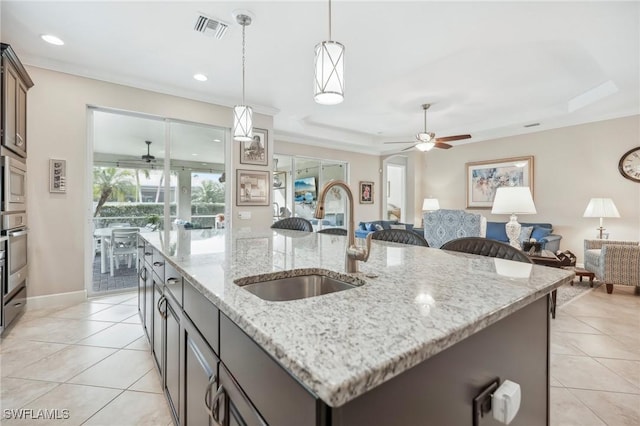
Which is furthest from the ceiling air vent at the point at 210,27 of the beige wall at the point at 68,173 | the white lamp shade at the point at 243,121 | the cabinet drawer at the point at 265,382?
the cabinet drawer at the point at 265,382

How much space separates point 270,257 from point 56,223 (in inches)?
122

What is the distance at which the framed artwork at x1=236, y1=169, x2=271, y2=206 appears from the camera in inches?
170

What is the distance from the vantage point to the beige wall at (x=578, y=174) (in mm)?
4648

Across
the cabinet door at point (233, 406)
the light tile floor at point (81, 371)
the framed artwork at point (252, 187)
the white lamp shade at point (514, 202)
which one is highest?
the framed artwork at point (252, 187)

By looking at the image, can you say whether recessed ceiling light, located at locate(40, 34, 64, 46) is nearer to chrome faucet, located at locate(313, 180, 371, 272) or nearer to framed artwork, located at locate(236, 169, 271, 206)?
framed artwork, located at locate(236, 169, 271, 206)

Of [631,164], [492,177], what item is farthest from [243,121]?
[631,164]

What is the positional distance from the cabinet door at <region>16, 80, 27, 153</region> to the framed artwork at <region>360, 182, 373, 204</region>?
19.6 feet

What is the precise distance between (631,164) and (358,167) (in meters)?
4.80

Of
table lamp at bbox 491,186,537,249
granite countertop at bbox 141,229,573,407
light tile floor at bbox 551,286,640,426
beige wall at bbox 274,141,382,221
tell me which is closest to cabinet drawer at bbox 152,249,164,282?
granite countertop at bbox 141,229,573,407

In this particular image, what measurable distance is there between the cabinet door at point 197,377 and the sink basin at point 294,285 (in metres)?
0.22

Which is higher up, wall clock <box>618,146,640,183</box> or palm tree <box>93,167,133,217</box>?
wall clock <box>618,146,640,183</box>

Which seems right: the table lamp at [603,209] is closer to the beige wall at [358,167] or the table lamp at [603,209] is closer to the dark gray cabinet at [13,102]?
the beige wall at [358,167]

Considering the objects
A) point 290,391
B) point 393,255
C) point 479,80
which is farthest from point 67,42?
point 479,80

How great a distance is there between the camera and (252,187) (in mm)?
4430
